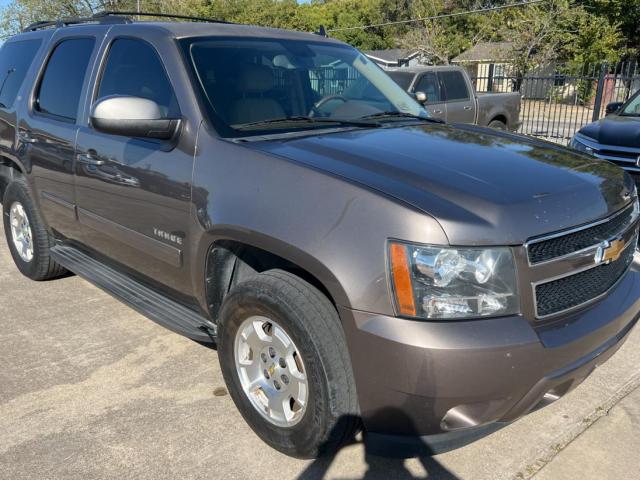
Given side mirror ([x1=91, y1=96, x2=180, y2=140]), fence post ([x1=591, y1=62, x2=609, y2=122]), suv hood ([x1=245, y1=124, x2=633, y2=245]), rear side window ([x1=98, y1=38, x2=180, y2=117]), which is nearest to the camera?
suv hood ([x1=245, y1=124, x2=633, y2=245])

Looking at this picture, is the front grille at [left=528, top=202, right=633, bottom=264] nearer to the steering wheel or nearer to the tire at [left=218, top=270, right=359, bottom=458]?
the tire at [left=218, top=270, right=359, bottom=458]

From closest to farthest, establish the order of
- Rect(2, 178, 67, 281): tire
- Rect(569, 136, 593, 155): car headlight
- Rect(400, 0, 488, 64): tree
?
Rect(2, 178, 67, 281): tire → Rect(569, 136, 593, 155): car headlight → Rect(400, 0, 488, 64): tree

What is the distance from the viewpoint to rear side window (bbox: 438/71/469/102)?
1136 cm

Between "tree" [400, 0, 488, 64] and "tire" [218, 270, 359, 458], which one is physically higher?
"tree" [400, 0, 488, 64]

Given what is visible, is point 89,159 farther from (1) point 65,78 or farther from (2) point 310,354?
(2) point 310,354

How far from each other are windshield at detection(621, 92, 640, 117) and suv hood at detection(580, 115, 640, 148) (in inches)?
8.9

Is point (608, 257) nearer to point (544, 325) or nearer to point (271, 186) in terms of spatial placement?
point (544, 325)

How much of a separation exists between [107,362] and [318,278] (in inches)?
75.6

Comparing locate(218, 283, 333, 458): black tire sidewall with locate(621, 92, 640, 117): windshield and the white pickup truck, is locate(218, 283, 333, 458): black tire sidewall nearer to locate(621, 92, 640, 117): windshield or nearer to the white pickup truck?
locate(621, 92, 640, 117): windshield

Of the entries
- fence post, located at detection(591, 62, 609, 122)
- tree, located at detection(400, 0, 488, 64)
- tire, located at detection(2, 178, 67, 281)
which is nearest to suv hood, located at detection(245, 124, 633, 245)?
tire, located at detection(2, 178, 67, 281)

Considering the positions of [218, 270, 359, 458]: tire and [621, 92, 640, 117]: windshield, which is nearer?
[218, 270, 359, 458]: tire

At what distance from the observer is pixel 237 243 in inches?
107

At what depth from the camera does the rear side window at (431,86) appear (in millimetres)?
11086

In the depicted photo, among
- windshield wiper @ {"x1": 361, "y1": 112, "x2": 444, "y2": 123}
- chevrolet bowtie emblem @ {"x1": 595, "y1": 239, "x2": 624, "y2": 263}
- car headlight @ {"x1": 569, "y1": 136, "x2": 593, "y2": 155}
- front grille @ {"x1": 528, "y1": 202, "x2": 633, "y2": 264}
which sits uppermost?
windshield wiper @ {"x1": 361, "y1": 112, "x2": 444, "y2": 123}
